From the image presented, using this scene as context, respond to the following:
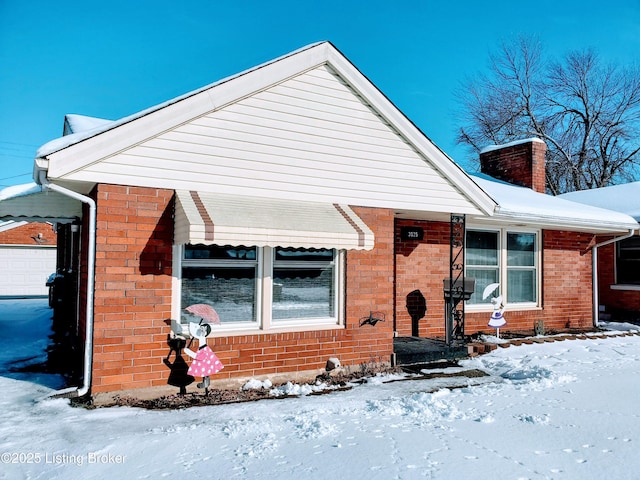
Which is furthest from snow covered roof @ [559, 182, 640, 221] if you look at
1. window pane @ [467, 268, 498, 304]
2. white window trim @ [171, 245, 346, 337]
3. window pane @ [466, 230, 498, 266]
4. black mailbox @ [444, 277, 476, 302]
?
white window trim @ [171, 245, 346, 337]

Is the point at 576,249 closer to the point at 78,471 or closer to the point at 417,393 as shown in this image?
the point at 417,393

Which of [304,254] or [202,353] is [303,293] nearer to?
[304,254]

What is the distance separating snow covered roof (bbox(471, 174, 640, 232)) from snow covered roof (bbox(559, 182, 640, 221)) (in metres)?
2.35

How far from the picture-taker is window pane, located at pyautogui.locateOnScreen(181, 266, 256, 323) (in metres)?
6.41

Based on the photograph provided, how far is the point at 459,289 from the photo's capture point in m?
9.23

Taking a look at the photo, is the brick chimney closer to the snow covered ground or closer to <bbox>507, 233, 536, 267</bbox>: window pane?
<bbox>507, 233, 536, 267</bbox>: window pane

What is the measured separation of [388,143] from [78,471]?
6.38 meters

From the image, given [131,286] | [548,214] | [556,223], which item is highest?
[548,214]

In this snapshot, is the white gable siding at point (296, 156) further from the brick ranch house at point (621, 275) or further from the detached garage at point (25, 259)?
the detached garage at point (25, 259)

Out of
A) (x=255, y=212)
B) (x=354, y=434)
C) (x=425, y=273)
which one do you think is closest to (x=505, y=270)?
(x=425, y=273)

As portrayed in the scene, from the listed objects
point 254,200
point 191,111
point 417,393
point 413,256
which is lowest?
point 417,393

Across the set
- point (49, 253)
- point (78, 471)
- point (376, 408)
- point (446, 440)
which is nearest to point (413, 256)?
point (376, 408)

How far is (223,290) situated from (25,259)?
24290 mm

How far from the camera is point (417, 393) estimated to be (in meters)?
6.41
